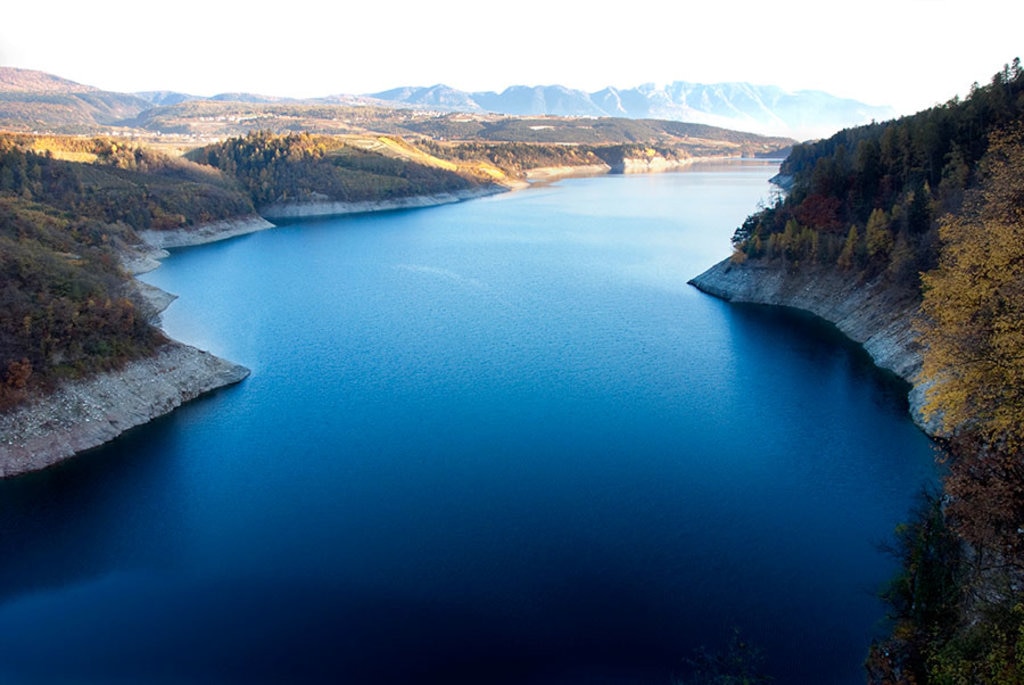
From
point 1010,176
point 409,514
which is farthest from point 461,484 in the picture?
point 1010,176

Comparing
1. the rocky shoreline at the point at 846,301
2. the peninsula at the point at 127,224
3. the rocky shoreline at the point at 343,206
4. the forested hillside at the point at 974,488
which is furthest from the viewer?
the rocky shoreline at the point at 343,206

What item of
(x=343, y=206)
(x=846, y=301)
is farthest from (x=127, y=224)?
(x=846, y=301)

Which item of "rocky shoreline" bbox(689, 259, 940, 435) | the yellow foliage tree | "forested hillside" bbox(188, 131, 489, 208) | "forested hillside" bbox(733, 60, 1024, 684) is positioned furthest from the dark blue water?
"forested hillside" bbox(188, 131, 489, 208)

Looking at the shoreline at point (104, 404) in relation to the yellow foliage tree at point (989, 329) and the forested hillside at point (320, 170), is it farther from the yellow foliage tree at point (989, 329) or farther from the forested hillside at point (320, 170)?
the forested hillside at point (320, 170)

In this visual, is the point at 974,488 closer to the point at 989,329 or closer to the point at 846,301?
the point at 989,329

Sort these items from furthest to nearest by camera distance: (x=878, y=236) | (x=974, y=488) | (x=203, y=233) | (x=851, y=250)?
(x=203, y=233) → (x=851, y=250) → (x=878, y=236) → (x=974, y=488)

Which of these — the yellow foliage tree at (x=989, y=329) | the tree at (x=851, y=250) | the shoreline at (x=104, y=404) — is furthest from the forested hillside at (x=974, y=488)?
the shoreline at (x=104, y=404)
